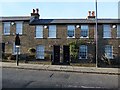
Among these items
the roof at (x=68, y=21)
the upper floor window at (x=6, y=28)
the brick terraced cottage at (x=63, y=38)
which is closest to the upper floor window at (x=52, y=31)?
the brick terraced cottage at (x=63, y=38)

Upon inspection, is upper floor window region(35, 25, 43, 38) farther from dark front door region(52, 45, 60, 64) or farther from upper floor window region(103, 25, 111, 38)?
upper floor window region(103, 25, 111, 38)

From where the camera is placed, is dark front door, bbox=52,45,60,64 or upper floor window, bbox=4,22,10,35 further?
upper floor window, bbox=4,22,10,35

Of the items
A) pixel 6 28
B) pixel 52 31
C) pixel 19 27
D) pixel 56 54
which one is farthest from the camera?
pixel 6 28

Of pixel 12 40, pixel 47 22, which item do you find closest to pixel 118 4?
pixel 47 22

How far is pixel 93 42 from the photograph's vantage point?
30.4 meters

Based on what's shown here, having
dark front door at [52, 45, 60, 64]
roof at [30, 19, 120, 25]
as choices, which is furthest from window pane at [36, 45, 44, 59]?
roof at [30, 19, 120, 25]

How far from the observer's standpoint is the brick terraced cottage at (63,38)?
30422 mm

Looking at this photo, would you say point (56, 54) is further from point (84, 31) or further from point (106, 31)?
point (106, 31)

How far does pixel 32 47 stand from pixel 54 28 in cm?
346

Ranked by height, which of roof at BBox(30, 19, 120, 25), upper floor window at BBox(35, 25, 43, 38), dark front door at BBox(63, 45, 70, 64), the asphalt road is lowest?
the asphalt road

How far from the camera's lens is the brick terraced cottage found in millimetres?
30422

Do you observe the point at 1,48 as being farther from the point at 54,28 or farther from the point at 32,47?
the point at 54,28

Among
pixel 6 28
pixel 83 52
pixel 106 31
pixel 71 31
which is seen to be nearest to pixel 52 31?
pixel 71 31

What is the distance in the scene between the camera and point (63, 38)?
3108 cm
